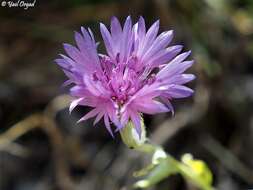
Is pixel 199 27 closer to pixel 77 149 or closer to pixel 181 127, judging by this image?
pixel 181 127

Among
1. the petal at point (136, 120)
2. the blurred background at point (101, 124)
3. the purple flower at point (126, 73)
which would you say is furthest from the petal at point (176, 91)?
the blurred background at point (101, 124)

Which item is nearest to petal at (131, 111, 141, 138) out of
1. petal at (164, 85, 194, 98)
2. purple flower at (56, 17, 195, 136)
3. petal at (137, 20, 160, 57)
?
purple flower at (56, 17, 195, 136)

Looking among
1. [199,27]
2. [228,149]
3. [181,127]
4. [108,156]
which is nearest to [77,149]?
[108,156]

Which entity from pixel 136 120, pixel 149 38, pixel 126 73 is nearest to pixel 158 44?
pixel 149 38

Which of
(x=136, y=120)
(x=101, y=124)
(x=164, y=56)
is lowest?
(x=101, y=124)

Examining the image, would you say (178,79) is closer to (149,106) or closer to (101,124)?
(149,106)

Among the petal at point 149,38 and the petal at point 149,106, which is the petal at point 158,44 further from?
the petal at point 149,106
